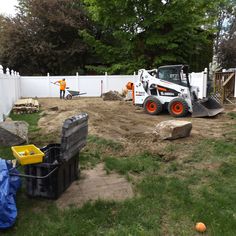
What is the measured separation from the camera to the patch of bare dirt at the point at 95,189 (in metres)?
4.84

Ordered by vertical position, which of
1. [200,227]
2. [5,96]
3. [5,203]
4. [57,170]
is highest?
[5,96]

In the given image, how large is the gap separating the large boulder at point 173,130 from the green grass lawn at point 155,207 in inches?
65.0

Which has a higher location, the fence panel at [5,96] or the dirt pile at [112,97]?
the fence panel at [5,96]

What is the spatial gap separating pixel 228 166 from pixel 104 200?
99.7 inches

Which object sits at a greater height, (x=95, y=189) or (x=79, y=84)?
(x=79, y=84)

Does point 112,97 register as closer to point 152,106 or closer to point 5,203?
point 152,106

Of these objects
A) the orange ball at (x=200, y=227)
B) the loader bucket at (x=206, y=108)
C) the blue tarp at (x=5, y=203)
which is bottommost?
the orange ball at (x=200, y=227)

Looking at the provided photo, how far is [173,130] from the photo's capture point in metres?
8.02

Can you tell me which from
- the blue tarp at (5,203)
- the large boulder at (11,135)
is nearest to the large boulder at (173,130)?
the large boulder at (11,135)

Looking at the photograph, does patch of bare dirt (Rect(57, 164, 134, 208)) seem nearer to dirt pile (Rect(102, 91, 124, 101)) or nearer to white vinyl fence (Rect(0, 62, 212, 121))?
dirt pile (Rect(102, 91, 124, 101))

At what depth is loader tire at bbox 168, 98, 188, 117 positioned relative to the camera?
41.9ft

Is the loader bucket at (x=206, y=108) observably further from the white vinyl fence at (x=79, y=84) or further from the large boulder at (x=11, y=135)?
the white vinyl fence at (x=79, y=84)

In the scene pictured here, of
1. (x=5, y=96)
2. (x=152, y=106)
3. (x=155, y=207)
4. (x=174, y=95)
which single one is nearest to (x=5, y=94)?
(x=5, y=96)

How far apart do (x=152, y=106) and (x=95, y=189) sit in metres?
8.74
